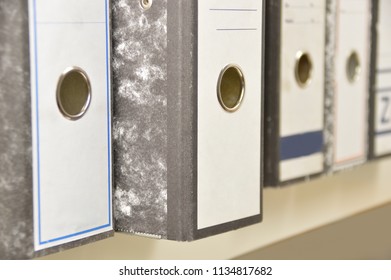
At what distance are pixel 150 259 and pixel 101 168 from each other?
183mm

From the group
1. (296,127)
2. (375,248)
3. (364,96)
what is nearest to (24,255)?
(296,127)

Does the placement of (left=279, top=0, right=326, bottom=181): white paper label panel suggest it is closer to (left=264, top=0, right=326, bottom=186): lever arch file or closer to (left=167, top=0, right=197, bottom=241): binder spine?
(left=264, top=0, right=326, bottom=186): lever arch file

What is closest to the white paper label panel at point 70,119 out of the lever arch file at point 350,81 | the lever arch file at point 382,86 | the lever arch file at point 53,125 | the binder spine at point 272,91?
the lever arch file at point 53,125

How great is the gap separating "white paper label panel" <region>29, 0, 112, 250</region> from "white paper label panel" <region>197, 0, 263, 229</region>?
7 cm

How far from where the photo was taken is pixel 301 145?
0.82m

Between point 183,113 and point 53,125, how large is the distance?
93 mm

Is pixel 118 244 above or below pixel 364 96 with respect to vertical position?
below

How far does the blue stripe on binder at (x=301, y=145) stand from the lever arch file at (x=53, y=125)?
9.0 inches

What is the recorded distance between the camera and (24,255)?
557 mm

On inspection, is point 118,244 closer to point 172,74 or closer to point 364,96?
point 172,74

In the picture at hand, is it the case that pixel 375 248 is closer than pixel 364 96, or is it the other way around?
pixel 364 96

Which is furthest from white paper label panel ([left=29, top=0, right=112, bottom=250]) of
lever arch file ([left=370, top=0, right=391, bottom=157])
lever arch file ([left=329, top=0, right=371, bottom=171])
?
lever arch file ([left=370, top=0, right=391, bottom=157])

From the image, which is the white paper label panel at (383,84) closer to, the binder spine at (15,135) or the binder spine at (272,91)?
the binder spine at (272,91)

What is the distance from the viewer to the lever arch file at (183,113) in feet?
1.96
